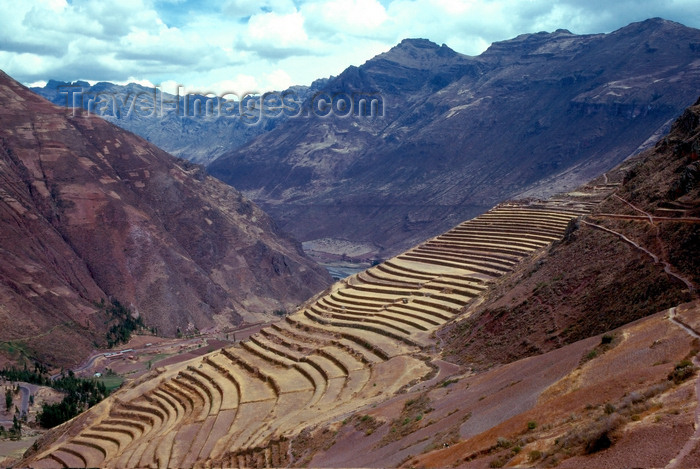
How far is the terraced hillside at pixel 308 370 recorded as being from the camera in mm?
34406

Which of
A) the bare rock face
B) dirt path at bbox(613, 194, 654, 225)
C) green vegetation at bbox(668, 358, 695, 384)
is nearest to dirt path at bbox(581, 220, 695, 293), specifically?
dirt path at bbox(613, 194, 654, 225)

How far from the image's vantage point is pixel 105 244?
106188 millimetres

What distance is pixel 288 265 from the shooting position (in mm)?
134500

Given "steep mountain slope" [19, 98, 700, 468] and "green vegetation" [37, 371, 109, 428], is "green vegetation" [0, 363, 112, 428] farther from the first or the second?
"steep mountain slope" [19, 98, 700, 468]

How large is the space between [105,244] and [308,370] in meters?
74.0

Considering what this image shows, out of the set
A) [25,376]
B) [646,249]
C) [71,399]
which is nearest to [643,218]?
[646,249]

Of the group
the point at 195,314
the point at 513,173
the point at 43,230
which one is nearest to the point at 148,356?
the point at 195,314

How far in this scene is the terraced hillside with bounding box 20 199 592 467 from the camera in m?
34.4

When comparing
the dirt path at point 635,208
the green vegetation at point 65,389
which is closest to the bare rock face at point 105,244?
the green vegetation at point 65,389

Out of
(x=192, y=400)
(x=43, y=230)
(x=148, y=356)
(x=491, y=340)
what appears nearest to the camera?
(x=491, y=340)

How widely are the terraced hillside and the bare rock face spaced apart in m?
40.6

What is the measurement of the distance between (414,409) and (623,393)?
1198 centimetres

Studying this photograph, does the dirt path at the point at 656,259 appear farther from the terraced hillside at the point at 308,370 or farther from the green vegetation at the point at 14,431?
the green vegetation at the point at 14,431

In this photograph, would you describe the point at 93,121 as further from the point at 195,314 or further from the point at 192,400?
the point at 192,400
